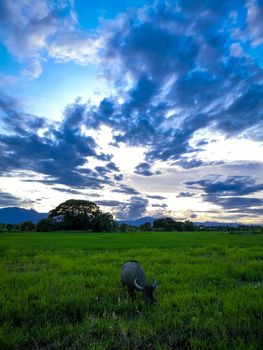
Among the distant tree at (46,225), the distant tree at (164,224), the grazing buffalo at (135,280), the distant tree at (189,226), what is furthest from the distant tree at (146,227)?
the grazing buffalo at (135,280)

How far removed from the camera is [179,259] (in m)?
14.8

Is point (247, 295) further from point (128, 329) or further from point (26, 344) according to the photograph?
point (26, 344)

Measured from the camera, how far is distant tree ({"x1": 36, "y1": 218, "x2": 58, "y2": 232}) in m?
73.0

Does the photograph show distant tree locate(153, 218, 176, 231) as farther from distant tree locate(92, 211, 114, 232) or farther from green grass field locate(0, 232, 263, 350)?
green grass field locate(0, 232, 263, 350)

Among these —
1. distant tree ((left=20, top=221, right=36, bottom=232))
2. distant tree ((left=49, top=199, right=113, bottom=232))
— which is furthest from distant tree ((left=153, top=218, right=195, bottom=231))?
distant tree ((left=20, top=221, right=36, bottom=232))

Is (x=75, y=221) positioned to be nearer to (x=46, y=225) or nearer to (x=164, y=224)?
(x=46, y=225)

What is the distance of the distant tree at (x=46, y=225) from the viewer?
73.0 meters

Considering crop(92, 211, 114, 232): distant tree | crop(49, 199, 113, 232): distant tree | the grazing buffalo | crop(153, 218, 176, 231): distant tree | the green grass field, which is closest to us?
the green grass field

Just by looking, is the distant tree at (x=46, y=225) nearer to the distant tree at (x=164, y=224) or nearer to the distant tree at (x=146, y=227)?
the distant tree at (x=146, y=227)

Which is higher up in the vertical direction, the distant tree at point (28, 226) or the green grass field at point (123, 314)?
the distant tree at point (28, 226)

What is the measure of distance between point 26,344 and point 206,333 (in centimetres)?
321

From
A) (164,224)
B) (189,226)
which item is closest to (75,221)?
(164,224)

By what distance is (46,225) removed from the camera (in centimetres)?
7406

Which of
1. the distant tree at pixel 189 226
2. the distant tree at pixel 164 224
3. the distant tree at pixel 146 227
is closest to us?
the distant tree at pixel 146 227
